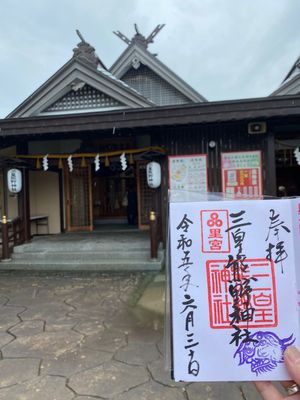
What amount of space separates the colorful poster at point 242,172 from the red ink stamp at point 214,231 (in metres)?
6.49

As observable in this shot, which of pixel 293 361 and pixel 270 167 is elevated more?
pixel 270 167

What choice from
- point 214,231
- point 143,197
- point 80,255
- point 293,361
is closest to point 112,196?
point 143,197

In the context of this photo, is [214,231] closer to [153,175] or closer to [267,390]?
[267,390]

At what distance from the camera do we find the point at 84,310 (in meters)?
4.75

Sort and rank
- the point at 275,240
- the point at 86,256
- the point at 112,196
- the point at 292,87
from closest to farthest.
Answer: the point at 275,240 < the point at 86,256 < the point at 292,87 < the point at 112,196

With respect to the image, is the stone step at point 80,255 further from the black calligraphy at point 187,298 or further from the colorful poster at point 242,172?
the black calligraphy at point 187,298

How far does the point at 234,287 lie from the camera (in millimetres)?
1467

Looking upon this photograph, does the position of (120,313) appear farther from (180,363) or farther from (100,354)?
(180,363)

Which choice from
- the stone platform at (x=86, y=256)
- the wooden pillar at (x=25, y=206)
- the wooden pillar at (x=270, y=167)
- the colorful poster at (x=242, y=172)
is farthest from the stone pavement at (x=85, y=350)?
the wooden pillar at (x=270, y=167)

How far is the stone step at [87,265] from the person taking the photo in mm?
6977

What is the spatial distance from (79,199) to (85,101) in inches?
137

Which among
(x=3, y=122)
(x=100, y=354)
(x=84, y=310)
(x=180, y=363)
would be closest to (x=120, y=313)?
(x=84, y=310)

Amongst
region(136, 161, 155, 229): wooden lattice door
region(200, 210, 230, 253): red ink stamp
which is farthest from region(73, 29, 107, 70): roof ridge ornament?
region(200, 210, 230, 253): red ink stamp

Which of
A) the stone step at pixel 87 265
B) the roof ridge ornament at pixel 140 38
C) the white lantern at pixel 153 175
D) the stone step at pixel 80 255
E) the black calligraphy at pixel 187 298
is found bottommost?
the stone step at pixel 87 265
